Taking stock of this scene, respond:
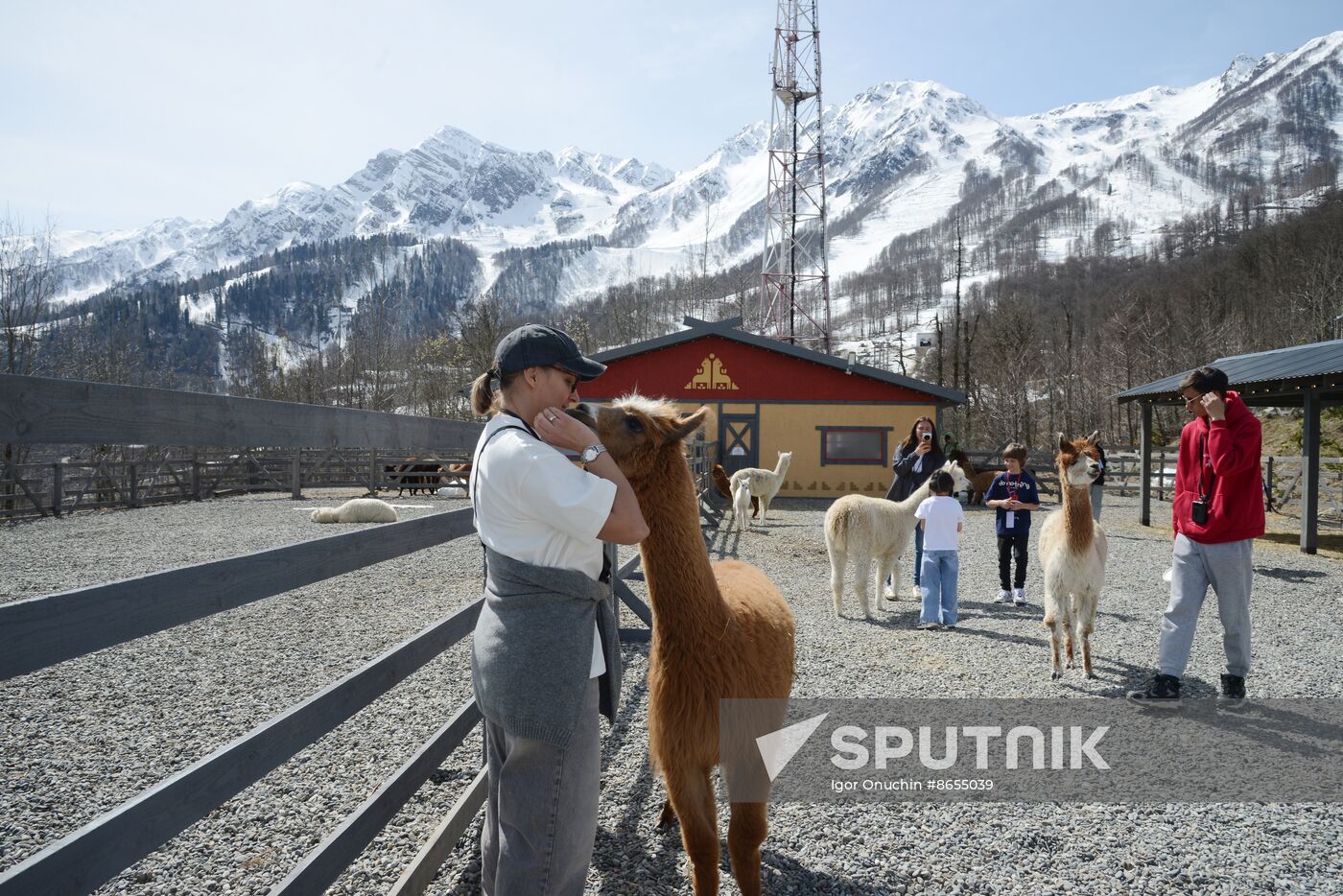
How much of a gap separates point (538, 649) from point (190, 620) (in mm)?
779

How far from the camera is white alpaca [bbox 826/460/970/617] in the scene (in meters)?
7.14

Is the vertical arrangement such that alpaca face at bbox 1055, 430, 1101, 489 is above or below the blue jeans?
above

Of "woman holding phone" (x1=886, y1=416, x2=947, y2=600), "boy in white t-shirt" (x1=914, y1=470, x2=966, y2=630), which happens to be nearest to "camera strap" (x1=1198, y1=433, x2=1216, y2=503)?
"boy in white t-shirt" (x1=914, y1=470, x2=966, y2=630)

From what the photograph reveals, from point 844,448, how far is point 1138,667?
1518 cm

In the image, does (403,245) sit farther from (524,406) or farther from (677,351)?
(524,406)

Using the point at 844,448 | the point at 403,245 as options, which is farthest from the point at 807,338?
the point at 403,245

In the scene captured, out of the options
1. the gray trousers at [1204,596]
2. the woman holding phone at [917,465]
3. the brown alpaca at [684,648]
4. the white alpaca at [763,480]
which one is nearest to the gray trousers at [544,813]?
the brown alpaca at [684,648]

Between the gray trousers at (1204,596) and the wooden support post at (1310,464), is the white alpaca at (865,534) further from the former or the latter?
the wooden support post at (1310,464)

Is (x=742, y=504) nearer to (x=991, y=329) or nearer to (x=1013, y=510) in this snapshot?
(x=1013, y=510)

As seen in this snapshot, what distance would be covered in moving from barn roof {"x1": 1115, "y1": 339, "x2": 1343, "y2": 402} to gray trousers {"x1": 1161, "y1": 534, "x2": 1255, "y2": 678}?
23.7 ft

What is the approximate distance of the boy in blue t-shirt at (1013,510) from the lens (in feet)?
24.2

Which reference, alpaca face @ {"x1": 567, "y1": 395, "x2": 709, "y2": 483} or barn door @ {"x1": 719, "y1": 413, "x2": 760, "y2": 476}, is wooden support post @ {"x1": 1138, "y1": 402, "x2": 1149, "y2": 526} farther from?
alpaca face @ {"x1": 567, "y1": 395, "x2": 709, "y2": 483}

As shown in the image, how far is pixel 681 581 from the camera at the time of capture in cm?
239

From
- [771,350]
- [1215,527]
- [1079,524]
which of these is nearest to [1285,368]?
[1079,524]
